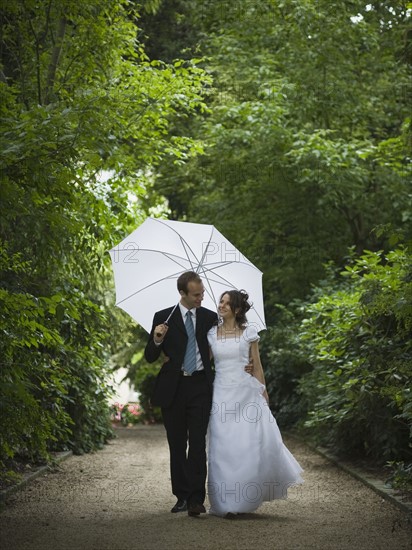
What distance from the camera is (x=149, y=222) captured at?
8633mm

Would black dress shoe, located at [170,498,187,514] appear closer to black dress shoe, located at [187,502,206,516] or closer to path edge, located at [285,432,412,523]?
black dress shoe, located at [187,502,206,516]

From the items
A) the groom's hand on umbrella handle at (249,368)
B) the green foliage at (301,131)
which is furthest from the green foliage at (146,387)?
the groom's hand on umbrella handle at (249,368)

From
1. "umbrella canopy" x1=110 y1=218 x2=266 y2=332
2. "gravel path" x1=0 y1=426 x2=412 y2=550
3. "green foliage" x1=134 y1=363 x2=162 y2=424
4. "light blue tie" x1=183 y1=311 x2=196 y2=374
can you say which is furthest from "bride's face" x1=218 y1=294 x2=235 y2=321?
"green foliage" x1=134 y1=363 x2=162 y2=424

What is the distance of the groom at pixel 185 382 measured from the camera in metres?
7.99

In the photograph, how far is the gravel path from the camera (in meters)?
6.68

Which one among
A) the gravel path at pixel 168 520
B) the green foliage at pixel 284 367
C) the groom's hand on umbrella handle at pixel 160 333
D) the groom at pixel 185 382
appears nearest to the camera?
the gravel path at pixel 168 520

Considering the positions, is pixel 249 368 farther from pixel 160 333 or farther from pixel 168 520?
pixel 168 520

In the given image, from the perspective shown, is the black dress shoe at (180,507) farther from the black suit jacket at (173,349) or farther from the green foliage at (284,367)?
the green foliage at (284,367)

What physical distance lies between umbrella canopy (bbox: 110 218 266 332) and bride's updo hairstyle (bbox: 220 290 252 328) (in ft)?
1.23

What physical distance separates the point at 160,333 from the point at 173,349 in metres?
0.28

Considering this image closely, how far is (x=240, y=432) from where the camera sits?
311 inches

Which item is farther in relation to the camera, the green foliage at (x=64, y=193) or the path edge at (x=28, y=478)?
the path edge at (x=28, y=478)

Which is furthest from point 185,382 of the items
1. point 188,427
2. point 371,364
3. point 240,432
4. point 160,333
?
point 371,364

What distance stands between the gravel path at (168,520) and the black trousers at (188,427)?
1.15 feet
